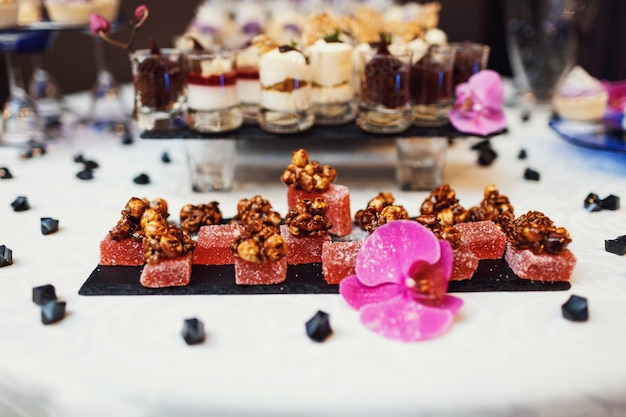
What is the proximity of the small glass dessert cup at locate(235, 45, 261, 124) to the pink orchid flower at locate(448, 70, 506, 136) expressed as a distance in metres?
0.43

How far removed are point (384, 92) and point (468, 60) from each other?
272mm

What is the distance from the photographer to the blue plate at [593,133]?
1343 mm

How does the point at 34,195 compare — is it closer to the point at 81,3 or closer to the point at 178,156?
the point at 178,156

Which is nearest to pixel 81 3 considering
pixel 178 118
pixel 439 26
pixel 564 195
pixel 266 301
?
pixel 178 118

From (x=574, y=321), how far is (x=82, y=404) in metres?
0.60

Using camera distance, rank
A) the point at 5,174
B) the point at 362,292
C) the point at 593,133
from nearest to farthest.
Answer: the point at 362,292
the point at 5,174
the point at 593,133

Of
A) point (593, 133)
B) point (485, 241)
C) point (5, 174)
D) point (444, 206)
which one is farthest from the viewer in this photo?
point (593, 133)

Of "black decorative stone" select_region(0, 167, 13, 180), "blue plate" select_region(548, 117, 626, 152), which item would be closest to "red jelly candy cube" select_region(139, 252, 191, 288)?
"black decorative stone" select_region(0, 167, 13, 180)

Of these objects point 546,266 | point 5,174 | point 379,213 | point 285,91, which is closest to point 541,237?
point 546,266

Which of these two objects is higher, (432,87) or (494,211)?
(432,87)

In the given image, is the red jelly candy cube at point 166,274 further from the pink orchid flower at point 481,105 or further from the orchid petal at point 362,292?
the pink orchid flower at point 481,105

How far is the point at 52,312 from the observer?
0.75 m

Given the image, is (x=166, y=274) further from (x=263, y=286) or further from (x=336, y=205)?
(x=336, y=205)

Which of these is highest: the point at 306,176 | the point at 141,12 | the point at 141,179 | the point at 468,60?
the point at 141,12
